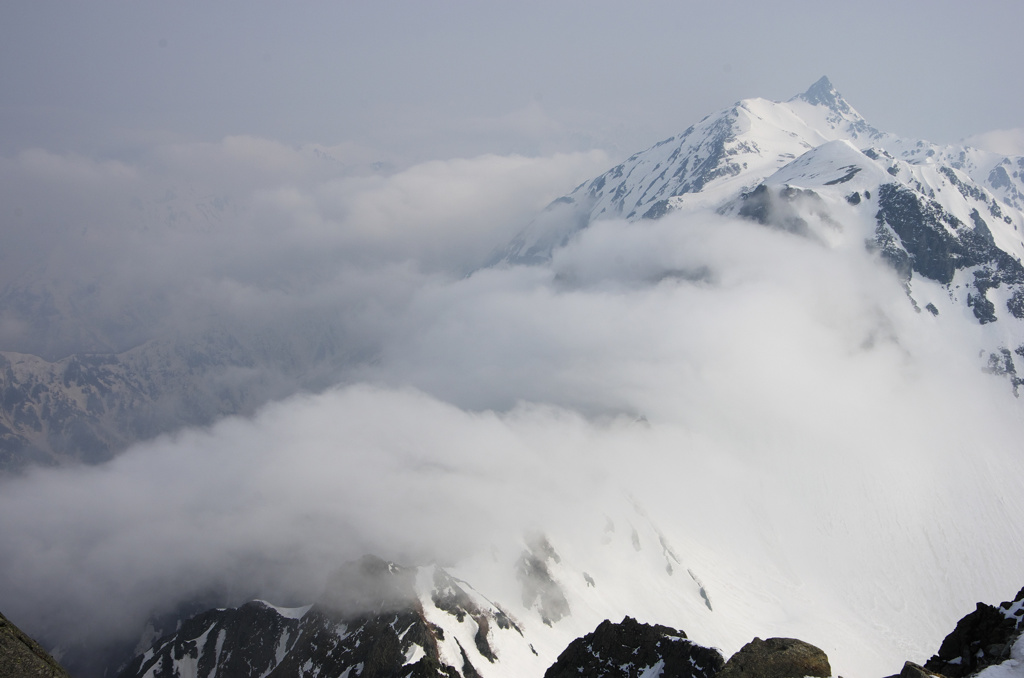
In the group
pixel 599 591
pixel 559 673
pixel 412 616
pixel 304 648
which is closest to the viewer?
pixel 559 673

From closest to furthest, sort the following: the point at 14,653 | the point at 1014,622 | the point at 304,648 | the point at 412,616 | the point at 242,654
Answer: the point at 14,653 < the point at 1014,622 < the point at 412,616 < the point at 304,648 < the point at 242,654

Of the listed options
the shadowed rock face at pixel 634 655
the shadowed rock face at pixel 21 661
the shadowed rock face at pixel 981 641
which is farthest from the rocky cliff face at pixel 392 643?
the shadowed rock face at pixel 21 661

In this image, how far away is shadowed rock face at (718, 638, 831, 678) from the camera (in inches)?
1638

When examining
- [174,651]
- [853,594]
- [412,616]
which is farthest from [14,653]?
[853,594]

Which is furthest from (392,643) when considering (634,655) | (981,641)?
(981,641)

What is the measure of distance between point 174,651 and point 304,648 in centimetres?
4720

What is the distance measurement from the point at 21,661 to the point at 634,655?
6152cm

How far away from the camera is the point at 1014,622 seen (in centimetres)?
3669

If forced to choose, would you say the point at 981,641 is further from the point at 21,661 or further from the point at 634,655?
the point at 21,661

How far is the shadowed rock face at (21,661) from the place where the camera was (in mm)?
22109

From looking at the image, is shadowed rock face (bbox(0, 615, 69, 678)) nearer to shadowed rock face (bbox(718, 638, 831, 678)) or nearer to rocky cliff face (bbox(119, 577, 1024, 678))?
shadowed rock face (bbox(718, 638, 831, 678))

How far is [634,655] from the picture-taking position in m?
67.5

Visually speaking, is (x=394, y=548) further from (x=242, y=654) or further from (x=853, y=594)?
(x=853, y=594)

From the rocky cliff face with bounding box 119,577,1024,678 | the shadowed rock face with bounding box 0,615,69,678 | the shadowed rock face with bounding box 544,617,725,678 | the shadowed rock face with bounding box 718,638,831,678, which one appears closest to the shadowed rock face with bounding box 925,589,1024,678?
the shadowed rock face with bounding box 718,638,831,678
